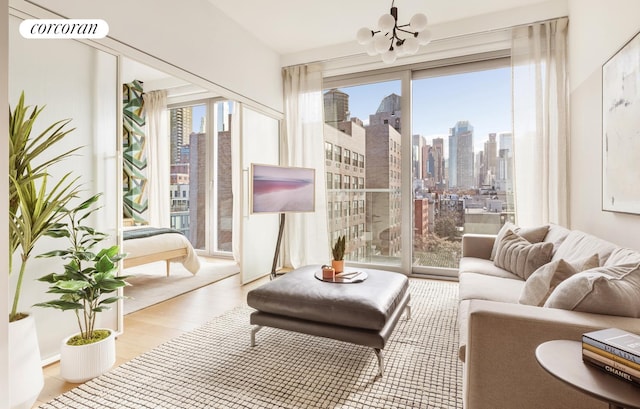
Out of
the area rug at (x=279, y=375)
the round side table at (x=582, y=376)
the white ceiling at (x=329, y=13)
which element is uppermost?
the white ceiling at (x=329, y=13)

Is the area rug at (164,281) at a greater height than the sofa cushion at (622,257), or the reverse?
the sofa cushion at (622,257)

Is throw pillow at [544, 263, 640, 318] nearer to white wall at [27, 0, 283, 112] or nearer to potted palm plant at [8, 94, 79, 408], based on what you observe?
potted palm plant at [8, 94, 79, 408]

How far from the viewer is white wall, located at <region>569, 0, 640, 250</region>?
2146 millimetres

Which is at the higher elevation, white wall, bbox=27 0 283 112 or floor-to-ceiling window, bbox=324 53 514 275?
white wall, bbox=27 0 283 112

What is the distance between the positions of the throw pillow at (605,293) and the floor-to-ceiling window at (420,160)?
2.60 m

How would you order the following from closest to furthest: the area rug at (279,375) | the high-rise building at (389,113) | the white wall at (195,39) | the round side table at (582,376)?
the round side table at (582,376), the area rug at (279,375), the white wall at (195,39), the high-rise building at (389,113)

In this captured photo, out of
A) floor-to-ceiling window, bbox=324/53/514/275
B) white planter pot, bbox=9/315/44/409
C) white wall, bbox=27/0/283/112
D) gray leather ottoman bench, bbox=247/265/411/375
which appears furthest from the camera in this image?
floor-to-ceiling window, bbox=324/53/514/275

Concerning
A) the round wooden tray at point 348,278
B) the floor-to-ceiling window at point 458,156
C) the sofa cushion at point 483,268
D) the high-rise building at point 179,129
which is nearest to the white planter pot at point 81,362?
the round wooden tray at point 348,278

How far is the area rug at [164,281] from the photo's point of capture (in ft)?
10.9

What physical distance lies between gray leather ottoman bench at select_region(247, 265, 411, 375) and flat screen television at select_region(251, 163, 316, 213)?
136cm

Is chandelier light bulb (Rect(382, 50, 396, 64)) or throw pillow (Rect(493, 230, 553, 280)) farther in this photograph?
chandelier light bulb (Rect(382, 50, 396, 64))

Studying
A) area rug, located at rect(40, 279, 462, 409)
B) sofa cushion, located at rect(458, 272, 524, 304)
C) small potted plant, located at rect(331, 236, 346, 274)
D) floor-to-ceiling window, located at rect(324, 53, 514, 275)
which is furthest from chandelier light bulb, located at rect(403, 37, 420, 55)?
area rug, located at rect(40, 279, 462, 409)

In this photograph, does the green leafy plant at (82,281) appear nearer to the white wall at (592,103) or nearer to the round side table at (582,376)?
the round side table at (582,376)

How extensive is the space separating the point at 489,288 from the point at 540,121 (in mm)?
2274
